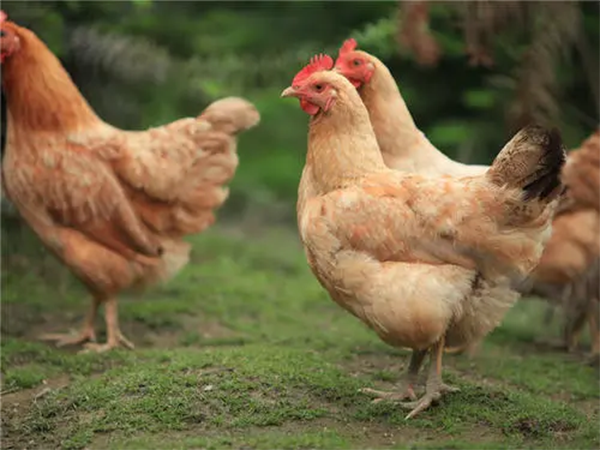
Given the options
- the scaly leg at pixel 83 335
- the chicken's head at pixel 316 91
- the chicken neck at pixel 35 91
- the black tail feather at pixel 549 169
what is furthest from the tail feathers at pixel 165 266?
the black tail feather at pixel 549 169

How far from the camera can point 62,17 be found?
8.69m

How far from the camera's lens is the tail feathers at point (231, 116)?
7.26m

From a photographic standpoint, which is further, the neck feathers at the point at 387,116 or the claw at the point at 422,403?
the neck feathers at the point at 387,116

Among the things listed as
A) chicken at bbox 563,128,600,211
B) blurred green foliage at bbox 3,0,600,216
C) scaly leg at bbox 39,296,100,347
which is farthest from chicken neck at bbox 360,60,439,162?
scaly leg at bbox 39,296,100,347

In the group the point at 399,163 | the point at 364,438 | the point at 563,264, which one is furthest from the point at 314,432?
the point at 563,264

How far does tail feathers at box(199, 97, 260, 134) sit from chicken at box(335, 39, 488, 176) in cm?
102

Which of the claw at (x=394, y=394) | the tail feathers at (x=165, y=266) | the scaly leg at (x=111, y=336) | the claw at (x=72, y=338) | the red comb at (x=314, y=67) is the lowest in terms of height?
the claw at (x=72, y=338)

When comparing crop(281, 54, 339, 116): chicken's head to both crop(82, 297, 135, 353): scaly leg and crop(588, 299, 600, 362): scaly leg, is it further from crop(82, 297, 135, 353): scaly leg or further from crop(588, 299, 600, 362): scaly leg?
crop(588, 299, 600, 362): scaly leg

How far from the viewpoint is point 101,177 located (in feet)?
22.5

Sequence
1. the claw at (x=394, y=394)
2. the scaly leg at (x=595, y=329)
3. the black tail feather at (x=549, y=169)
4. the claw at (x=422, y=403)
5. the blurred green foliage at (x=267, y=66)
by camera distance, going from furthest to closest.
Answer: the blurred green foliage at (x=267, y=66)
the scaly leg at (x=595, y=329)
the claw at (x=394, y=394)
the claw at (x=422, y=403)
the black tail feather at (x=549, y=169)

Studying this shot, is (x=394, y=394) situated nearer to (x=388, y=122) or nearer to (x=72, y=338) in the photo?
(x=388, y=122)

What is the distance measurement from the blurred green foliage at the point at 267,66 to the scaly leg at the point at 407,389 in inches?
164

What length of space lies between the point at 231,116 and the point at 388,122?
1.43m

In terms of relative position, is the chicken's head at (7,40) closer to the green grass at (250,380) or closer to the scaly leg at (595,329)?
the green grass at (250,380)
